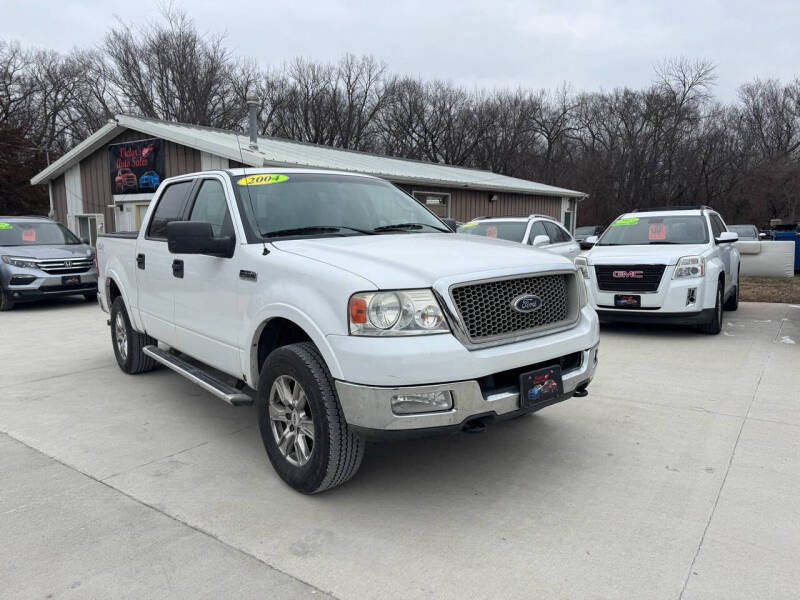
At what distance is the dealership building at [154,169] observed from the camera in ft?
44.8

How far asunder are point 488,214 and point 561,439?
57.7 feet

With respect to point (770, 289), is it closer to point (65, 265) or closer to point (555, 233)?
point (555, 233)

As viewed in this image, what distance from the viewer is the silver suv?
34.3 ft

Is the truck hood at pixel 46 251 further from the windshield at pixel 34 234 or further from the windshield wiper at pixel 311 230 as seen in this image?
the windshield wiper at pixel 311 230

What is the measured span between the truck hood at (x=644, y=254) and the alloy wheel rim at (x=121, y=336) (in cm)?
586

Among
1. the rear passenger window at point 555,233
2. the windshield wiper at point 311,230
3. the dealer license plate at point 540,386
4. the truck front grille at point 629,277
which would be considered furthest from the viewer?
the rear passenger window at point 555,233

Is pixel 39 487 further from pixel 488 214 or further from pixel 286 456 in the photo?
pixel 488 214

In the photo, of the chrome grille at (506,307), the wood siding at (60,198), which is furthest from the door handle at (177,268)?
the wood siding at (60,198)

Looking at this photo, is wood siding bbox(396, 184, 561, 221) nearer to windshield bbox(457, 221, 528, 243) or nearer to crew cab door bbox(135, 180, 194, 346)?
windshield bbox(457, 221, 528, 243)

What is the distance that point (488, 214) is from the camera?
69.2 ft

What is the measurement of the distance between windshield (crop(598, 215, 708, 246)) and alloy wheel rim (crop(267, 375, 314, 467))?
6.81m

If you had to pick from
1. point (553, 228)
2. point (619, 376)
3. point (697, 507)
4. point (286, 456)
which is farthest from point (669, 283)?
point (286, 456)

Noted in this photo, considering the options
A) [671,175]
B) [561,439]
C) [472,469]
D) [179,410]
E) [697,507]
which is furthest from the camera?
[671,175]

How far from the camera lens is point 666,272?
753 centimetres
